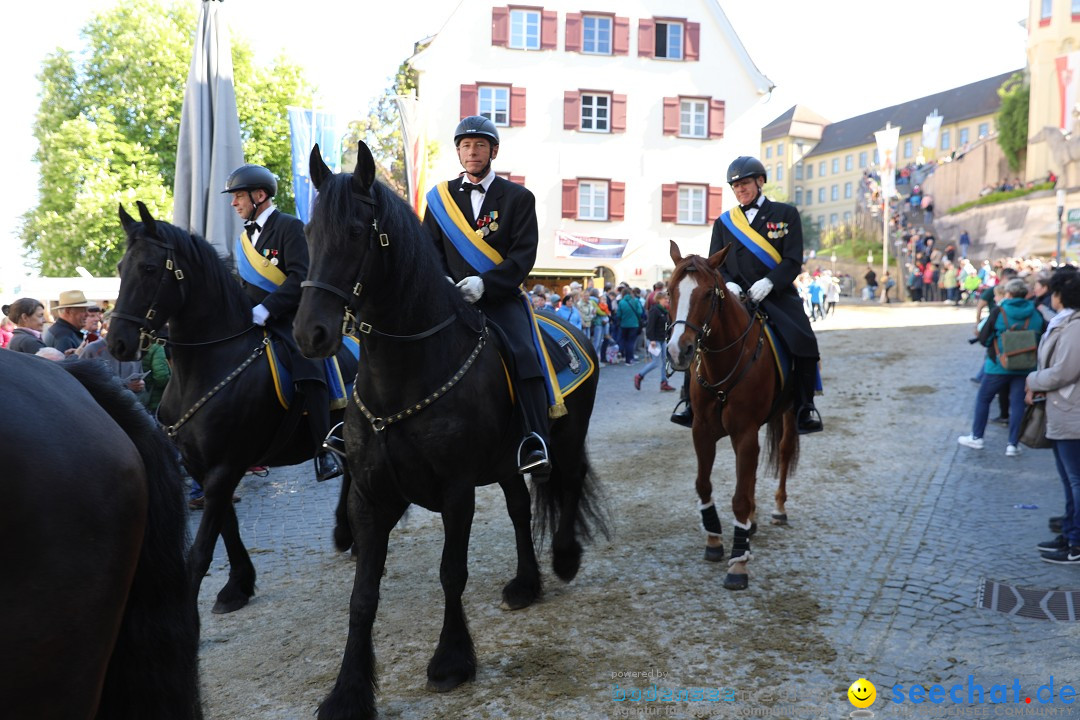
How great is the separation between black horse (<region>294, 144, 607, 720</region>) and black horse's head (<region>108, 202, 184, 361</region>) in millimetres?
1511

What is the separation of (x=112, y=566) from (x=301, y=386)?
3.52 m

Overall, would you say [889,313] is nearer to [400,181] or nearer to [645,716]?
[400,181]

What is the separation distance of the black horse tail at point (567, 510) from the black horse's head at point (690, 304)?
97 centimetres

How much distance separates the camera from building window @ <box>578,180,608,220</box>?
104 ft

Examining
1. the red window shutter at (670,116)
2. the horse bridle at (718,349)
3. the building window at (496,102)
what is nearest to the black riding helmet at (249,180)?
the horse bridle at (718,349)

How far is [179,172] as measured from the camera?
27.1 ft

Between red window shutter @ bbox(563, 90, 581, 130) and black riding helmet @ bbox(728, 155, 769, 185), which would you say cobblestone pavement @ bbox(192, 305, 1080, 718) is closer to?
black riding helmet @ bbox(728, 155, 769, 185)

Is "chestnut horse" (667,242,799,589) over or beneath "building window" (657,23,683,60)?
beneath

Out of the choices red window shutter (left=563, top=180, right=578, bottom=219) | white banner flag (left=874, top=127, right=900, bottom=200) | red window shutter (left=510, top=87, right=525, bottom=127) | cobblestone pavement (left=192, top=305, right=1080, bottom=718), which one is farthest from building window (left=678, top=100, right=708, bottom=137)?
cobblestone pavement (left=192, top=305, right=1080, bottom=718)

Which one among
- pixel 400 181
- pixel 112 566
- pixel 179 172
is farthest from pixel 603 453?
pixel 400 181

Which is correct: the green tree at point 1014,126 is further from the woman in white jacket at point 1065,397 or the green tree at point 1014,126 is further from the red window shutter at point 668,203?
the woman in white jacket at point 1065,397

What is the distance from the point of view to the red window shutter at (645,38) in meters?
32.0

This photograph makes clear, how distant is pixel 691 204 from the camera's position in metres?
32.3

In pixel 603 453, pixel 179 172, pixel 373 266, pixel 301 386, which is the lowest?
pixel 603 453
